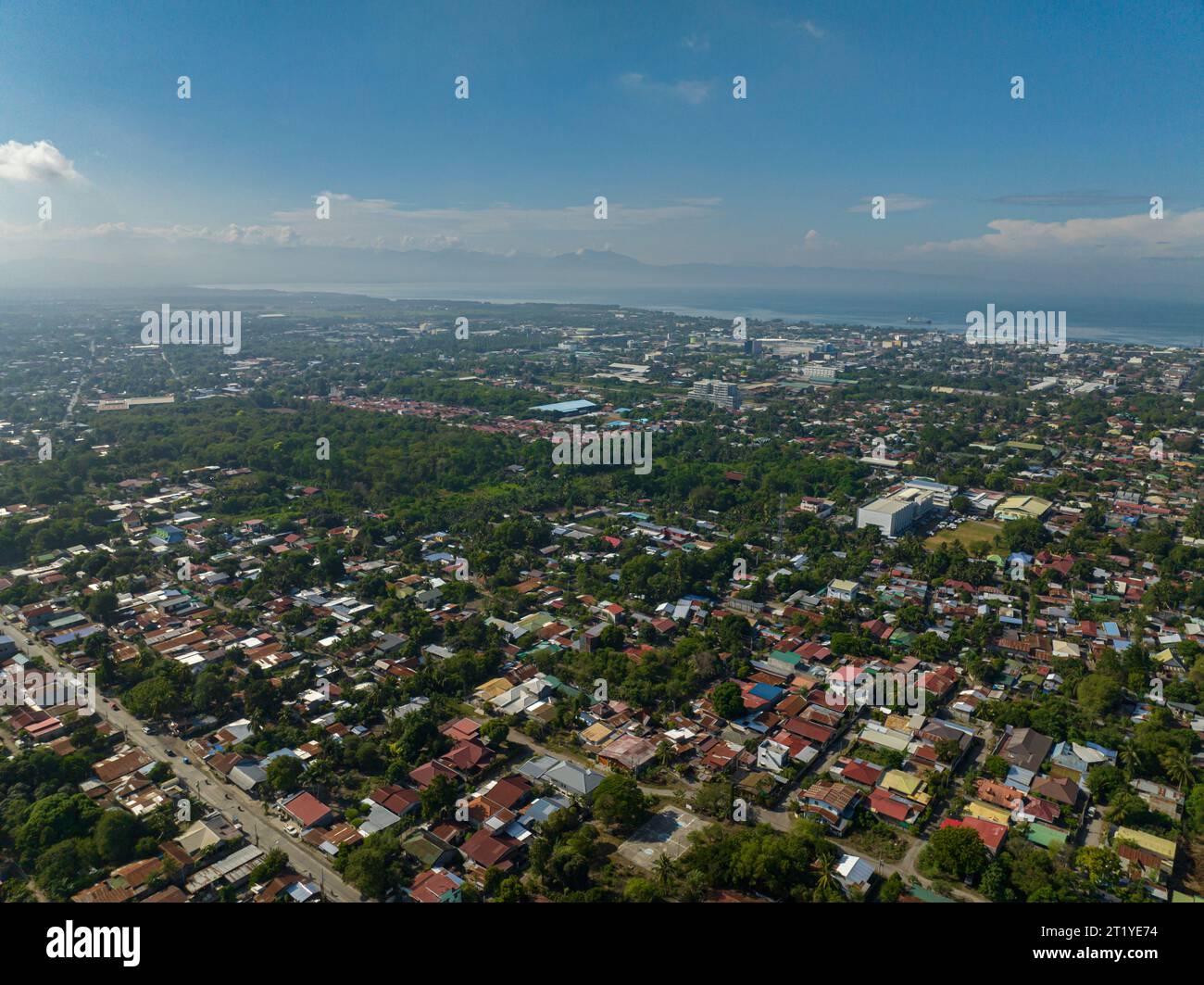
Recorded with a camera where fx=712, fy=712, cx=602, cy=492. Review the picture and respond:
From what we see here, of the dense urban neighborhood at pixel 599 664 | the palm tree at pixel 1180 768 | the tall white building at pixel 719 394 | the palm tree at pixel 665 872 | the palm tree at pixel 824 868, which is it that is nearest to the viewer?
the palm tree at pixel 824 868

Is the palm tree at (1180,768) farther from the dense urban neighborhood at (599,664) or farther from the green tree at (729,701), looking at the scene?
the green tree at (729,701)

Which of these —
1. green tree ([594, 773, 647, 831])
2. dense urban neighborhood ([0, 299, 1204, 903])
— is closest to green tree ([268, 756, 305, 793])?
dense urban neighborhood ([0, 299, 1204, 903])

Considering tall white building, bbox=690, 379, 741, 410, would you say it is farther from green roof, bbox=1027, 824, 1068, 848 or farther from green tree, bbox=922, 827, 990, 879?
green tree, bbox=922, 827, 990, 879

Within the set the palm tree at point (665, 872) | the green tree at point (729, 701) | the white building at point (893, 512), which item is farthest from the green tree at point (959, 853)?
the white building at point (893, 512)

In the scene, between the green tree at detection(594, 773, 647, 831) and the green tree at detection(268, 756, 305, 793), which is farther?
the green tree at detection(268, 756, 305, 793)

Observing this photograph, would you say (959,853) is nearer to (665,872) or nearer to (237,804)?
(665,872)

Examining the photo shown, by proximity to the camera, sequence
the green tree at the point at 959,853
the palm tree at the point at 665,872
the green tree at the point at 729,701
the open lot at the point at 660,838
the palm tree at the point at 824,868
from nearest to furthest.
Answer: the palm tree at the point at 824,868, the palm tree at the point at 665,872, the green tree at the point at 959,853, the open lot at the point at 660,838, the green tree at the point at 729,701

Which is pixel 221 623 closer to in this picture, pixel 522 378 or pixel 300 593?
pixel 300 593

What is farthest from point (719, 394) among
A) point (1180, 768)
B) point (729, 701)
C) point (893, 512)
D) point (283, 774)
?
point (283, 774)
